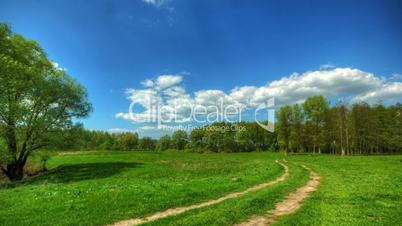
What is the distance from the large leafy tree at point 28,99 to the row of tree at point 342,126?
6285cm

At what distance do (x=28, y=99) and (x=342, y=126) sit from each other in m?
71.5

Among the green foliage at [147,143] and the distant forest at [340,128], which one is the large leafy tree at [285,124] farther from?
the green foliage at [147,143]

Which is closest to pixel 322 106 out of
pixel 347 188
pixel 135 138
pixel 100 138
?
pixel 347 188

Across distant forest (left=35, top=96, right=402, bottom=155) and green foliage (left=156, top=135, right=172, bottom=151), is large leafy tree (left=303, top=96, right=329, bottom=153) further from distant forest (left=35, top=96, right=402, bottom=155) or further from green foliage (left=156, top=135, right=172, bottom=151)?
green foliage (left=156, top=135, right=172, bottom=151)

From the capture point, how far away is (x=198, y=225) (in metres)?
9.54

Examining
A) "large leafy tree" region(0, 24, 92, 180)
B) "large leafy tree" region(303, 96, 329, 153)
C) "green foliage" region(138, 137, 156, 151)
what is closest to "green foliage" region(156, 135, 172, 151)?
"green foliage" region(138, 137, 156, 151)

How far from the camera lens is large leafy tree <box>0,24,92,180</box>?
32.2 m

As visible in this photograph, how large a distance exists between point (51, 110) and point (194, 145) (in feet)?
310

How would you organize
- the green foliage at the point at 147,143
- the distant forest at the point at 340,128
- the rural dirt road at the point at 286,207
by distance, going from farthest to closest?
the green foliage at the point at 147,143
the distant forest at the point at 340,128
the rural dirt road at the point at 286,207

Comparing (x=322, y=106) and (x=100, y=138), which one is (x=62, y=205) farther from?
(x=100, y=138)

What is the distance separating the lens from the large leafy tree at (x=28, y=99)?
32156 mm

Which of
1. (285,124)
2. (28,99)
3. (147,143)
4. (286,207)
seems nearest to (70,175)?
(28,99)

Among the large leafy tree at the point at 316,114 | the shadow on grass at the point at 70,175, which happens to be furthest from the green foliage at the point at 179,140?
the shadow on grass at the point at 70,175

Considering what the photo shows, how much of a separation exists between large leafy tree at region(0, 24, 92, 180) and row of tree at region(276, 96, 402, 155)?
6285cm
